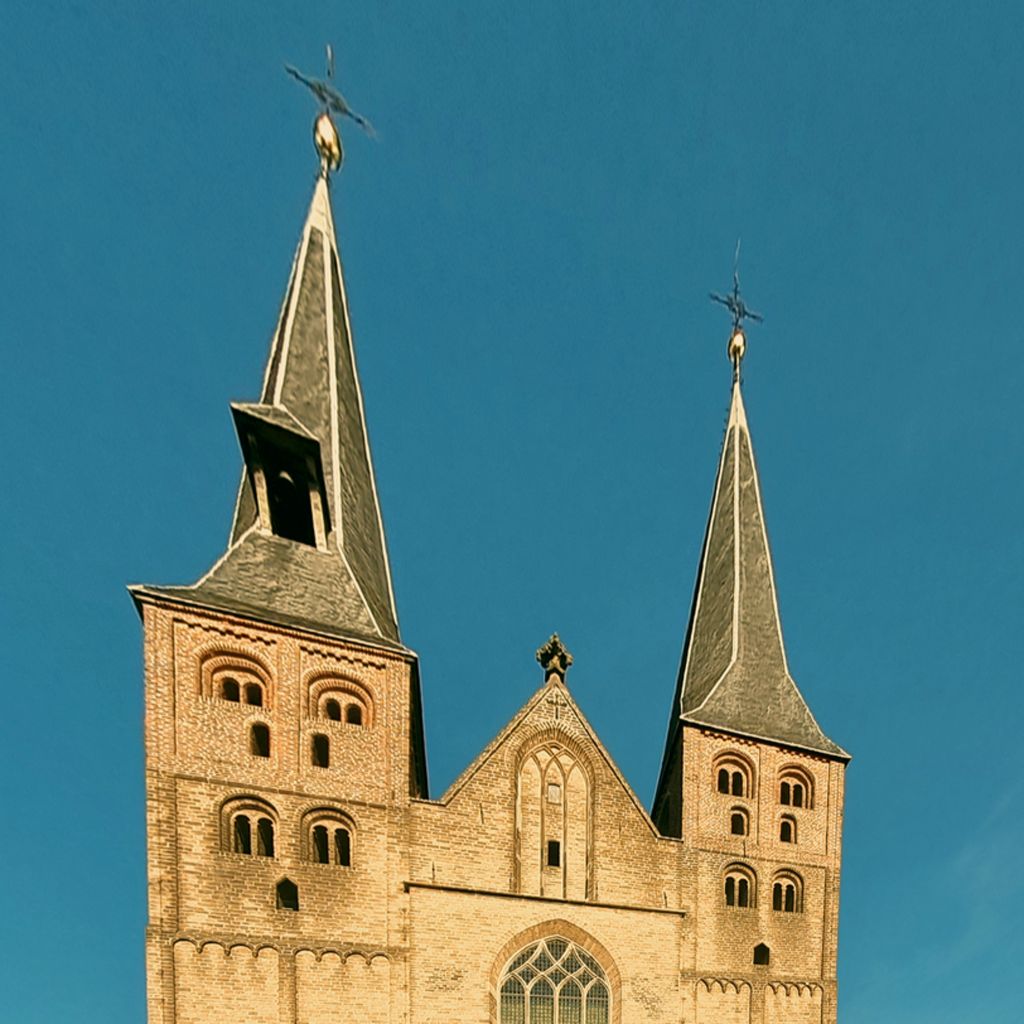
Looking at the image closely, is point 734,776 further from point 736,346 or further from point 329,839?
point 736,346

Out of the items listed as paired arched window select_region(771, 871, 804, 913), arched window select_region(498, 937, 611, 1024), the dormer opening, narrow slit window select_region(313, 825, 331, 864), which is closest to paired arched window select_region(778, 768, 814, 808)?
paired arched window select_region(771, 871, 804, 913)

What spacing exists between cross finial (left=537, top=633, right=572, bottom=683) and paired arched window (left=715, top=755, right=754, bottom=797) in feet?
14.6

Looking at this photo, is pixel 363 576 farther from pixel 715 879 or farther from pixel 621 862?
pixel 715 879

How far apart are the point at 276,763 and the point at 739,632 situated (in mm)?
12669

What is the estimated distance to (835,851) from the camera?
17344 mm

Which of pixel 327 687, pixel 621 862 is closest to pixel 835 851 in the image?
pixel 621 862

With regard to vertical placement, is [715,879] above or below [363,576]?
below

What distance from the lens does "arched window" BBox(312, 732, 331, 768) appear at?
47.2ft

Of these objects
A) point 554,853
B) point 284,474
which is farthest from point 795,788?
point 284,474

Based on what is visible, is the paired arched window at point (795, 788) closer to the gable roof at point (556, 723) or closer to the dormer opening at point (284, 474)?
the gable roof at point (556, 723)

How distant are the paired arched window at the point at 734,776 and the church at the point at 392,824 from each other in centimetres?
6

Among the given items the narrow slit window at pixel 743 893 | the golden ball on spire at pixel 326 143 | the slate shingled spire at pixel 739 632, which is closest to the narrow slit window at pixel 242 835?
the slate shingled spire at pixel 739 632

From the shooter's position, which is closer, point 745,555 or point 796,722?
point 796,722

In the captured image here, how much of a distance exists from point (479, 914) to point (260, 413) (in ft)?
39.1
